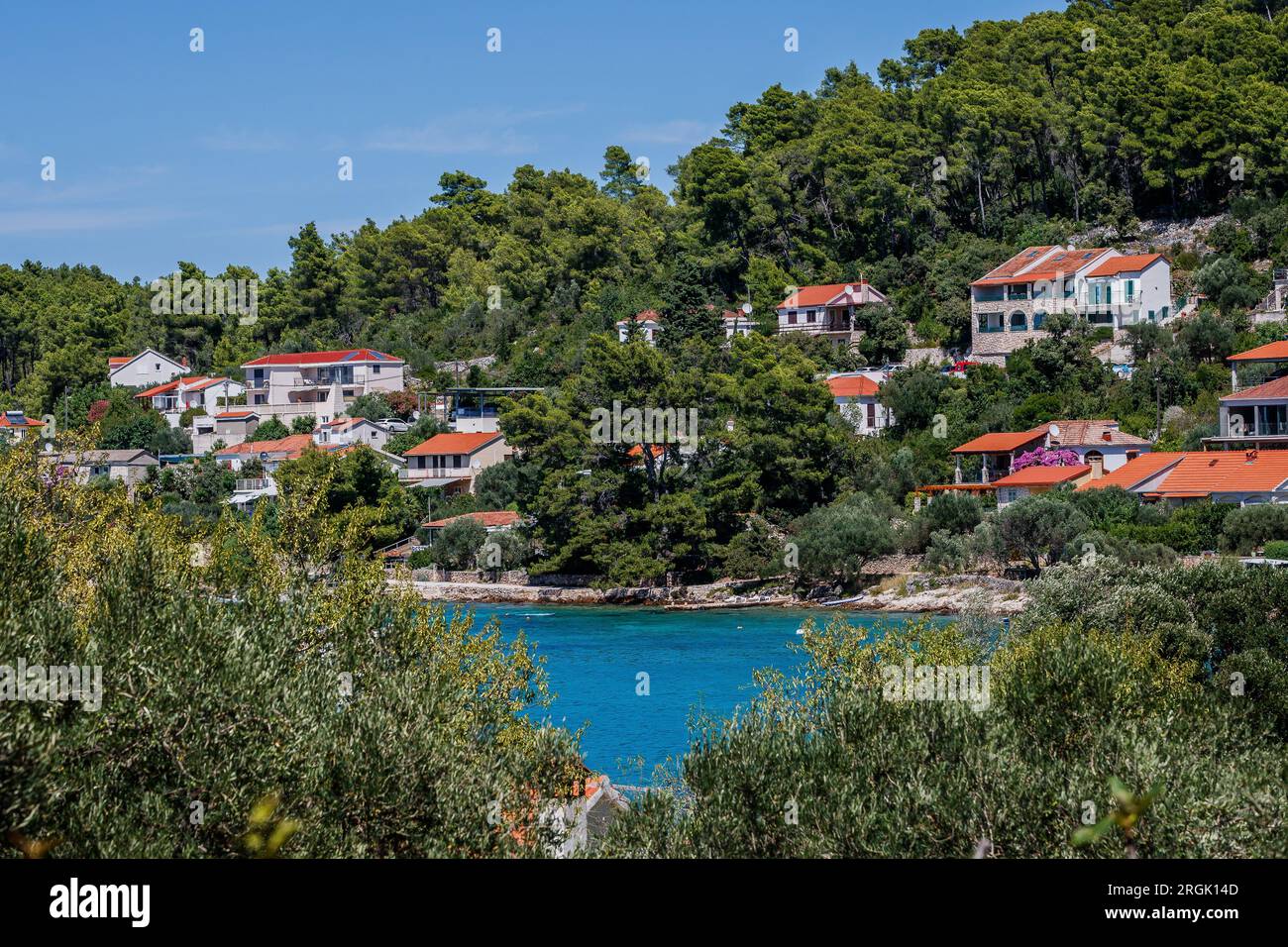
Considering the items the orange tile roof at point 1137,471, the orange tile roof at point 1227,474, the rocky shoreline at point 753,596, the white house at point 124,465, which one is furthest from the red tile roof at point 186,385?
the orange tile roof at point 1227,474

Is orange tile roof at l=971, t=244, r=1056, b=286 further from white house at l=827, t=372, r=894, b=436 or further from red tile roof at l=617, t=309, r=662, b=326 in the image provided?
red tile roof at l=617, t=309, r=662, b=326

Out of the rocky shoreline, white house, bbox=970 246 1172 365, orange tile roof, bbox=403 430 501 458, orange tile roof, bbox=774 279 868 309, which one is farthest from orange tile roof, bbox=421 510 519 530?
white house, bbox=970 246 1172 365

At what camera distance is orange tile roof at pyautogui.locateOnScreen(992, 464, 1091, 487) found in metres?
42.8

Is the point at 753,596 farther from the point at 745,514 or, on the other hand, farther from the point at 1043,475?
the point at 1043,475

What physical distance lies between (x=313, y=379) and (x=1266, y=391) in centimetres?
4456

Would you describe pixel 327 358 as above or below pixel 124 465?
above

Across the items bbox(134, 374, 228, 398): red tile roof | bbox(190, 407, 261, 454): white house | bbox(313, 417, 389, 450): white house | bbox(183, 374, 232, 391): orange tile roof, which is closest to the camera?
bbox(313, 417, 389, 450): white house

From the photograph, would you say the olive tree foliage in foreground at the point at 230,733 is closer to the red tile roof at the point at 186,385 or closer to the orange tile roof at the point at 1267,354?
the orange tile roof at the point at 1267,354

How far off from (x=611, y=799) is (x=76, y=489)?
9.64 metres

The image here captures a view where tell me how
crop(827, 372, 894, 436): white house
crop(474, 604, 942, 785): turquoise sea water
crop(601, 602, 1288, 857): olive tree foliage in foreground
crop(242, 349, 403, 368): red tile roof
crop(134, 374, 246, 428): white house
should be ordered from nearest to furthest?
crop(601, 602, 1288, 857): olive tree foliage in foreground → crop(474, 604, 942, 785): turquoise sea water → crop(827, 372, 894, 436): white house → crop(242, 349, 403, 368): red tile roof → crop(134, 374, 246, 428): white house

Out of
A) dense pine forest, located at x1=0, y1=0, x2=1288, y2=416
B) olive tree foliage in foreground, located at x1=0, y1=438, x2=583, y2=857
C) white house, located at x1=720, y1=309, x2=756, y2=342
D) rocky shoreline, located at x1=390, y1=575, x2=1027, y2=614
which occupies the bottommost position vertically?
rocky shoreline, located at x1=390, y1=575, x2=1027, y2=614

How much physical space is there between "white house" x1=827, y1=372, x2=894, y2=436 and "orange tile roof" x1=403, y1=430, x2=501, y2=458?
14.7 metres

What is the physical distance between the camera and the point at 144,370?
256ft

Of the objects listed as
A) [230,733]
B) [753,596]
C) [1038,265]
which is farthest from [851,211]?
[230,733]
